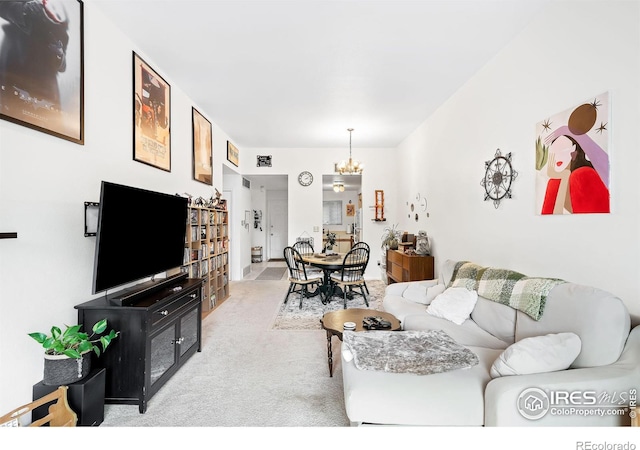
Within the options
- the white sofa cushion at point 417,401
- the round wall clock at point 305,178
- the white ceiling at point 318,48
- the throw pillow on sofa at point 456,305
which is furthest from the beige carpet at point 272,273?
the white sofa cushion at point 417,401

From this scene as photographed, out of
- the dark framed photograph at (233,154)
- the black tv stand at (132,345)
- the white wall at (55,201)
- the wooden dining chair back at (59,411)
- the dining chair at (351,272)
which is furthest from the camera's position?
the dark framed photograph at (233,154)

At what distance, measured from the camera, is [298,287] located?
19.0ft

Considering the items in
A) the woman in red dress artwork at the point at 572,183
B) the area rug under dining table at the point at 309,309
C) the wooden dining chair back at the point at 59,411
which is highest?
the woman in red dress artwork at the point at 572,183

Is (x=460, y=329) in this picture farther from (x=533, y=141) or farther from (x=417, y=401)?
(x=533, y=141)

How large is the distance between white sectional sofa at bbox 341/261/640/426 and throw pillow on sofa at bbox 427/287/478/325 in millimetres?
688

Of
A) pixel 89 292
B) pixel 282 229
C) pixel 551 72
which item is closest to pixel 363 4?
pixel 551 72

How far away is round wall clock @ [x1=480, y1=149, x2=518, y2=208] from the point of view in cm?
274

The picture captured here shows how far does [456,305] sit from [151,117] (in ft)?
11.5

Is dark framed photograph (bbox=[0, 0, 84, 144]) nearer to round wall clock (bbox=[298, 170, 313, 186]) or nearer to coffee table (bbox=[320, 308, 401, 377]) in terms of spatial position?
coffee table (bbox=[320, 308, 401, 377])

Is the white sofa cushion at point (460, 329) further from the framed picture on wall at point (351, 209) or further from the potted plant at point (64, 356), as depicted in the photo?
the framed picture on wall at point (351, 209)

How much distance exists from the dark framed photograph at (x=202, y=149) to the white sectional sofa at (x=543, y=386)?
338 centimetres

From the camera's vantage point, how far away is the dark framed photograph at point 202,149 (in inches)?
160

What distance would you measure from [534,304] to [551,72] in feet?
5.73

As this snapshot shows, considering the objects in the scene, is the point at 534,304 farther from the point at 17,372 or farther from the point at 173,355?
the point at 17,372
